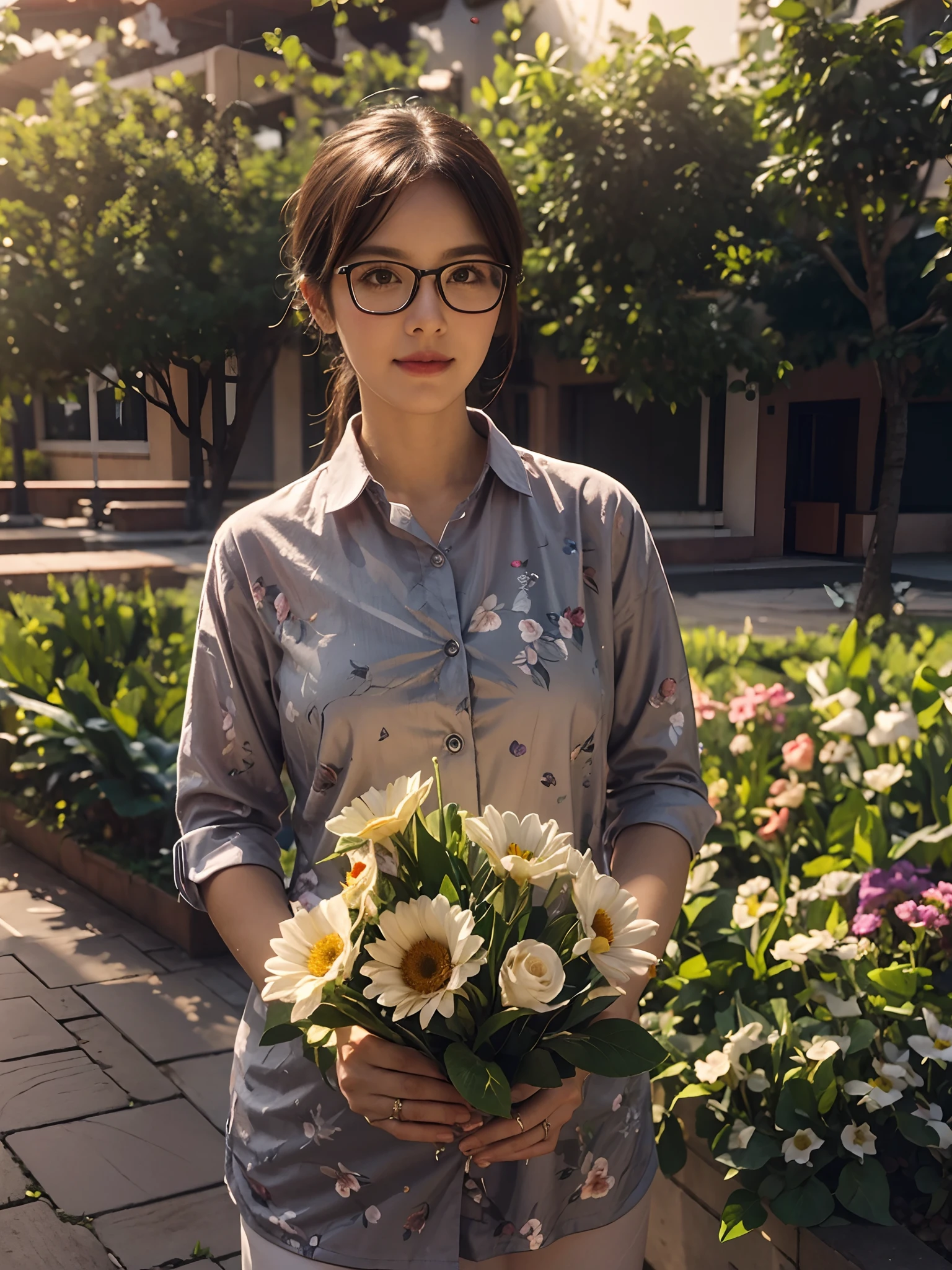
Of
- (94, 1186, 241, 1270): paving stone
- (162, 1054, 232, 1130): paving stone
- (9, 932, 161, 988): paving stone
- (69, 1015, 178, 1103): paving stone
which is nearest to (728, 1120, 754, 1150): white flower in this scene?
(94, 1186, 241, 1270): paving stone

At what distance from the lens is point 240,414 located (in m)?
3.22

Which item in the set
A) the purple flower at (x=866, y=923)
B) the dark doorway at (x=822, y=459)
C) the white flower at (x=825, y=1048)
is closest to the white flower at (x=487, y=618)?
the white flower at (x=825, y=1048)

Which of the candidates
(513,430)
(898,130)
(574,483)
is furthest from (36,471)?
(574,483)

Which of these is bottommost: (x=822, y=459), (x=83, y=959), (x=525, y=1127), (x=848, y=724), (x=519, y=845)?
(x=83, y=959)

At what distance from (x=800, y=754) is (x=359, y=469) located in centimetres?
185

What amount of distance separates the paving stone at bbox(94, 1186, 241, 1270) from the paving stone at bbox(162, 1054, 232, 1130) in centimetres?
29

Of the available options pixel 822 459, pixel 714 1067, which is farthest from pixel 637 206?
pixel 714 1067

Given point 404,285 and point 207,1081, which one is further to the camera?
point 207,1081

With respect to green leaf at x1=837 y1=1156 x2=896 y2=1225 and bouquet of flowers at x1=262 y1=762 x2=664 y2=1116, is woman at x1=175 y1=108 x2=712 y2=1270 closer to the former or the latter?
bouquet of flowers at x1=262 y1=762 x2=664 y2=1116

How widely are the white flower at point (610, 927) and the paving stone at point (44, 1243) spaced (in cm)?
180

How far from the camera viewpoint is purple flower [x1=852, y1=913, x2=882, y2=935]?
2.31 m

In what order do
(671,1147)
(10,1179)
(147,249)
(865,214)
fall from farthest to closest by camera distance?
(147,249)
(865,214)
(10,1179)
(671,1147)

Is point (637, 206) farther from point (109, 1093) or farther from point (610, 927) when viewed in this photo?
point (610, 927)

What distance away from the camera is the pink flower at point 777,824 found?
9.45 ft
